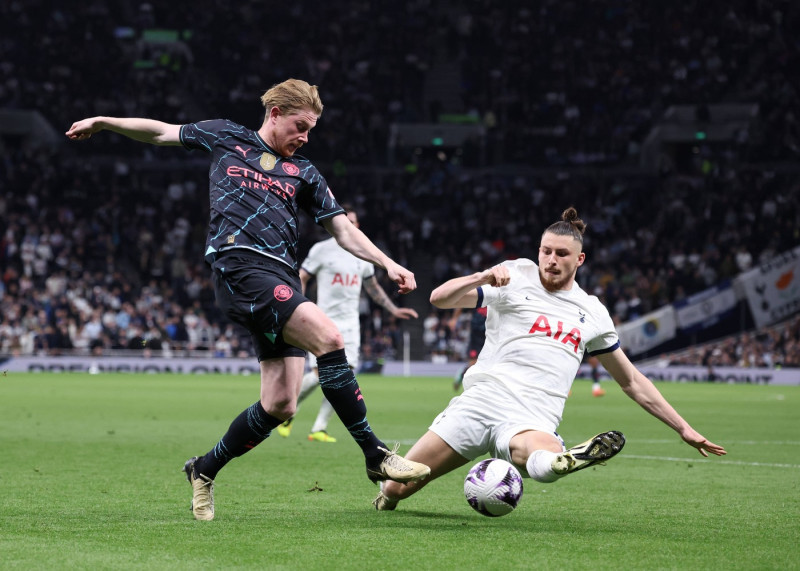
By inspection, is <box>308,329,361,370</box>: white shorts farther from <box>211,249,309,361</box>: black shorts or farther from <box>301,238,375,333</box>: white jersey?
<box>211,249,309,361</box>: black shorts

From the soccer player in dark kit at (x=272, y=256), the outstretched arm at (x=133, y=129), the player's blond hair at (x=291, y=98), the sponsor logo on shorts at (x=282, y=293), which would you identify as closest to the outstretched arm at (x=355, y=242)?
the soccer player in dark kit at (x=272, y=256)

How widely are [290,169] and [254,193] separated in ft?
0.92

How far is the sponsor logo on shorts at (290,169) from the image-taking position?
257 inches

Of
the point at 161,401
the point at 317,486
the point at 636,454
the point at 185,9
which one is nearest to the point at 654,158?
the point at 185,9

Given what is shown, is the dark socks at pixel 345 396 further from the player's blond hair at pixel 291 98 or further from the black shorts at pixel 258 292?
the player's blond hair at pixel 291 98

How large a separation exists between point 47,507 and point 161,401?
13.4 metres

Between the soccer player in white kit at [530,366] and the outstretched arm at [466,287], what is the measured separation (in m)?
0.01

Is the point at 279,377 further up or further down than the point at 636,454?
further up

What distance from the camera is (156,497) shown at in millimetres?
7648

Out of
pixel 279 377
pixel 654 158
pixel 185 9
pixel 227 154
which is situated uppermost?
pixel 185 9

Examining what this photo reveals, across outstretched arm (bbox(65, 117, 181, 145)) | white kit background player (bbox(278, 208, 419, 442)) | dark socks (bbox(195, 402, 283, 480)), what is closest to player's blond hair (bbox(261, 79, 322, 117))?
outstretched arm (bbox(65, 117, 181, 145))

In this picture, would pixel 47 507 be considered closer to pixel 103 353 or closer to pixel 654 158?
Result: pixel 103 353

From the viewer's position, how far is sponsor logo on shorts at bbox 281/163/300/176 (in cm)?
652


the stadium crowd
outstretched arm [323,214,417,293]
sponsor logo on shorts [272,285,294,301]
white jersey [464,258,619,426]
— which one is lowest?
white jersey [464,258,619,426]
